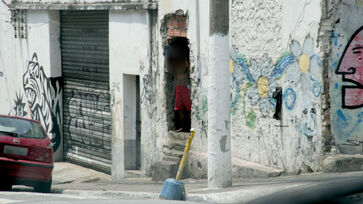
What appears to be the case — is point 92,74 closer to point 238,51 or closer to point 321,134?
point 238,51

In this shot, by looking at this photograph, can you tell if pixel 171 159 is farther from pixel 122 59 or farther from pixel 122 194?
pixel 122 59

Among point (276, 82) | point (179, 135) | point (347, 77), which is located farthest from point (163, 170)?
point (347, 77)

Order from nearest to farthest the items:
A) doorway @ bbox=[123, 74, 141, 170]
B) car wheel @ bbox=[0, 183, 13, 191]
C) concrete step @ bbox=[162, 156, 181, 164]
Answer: car wheel @ bbox=[0, 183, 13, 191]
concrete step @ bbox=[162, 156, 181, 164]
doorway @ bbox=[123, 74, 141, 170]

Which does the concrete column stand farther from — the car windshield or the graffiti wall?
the car windshield

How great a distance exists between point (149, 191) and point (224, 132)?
1.92 m

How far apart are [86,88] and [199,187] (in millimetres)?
6493

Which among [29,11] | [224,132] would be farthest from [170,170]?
[29,11]

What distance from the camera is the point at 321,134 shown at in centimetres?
960

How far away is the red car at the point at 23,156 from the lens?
34.0 feet

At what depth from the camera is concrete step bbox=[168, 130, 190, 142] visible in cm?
1321

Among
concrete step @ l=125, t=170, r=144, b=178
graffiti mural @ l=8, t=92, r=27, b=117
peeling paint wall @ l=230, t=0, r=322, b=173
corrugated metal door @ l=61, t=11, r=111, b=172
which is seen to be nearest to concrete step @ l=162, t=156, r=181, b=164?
concrete step @ l=125, t=170, r=144, b=178

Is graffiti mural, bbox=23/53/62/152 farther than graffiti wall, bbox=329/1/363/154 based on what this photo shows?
Yes

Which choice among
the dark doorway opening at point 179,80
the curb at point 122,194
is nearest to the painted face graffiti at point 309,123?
the curb at point 122,194

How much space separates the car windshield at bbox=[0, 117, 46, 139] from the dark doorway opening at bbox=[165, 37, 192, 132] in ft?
10.3
